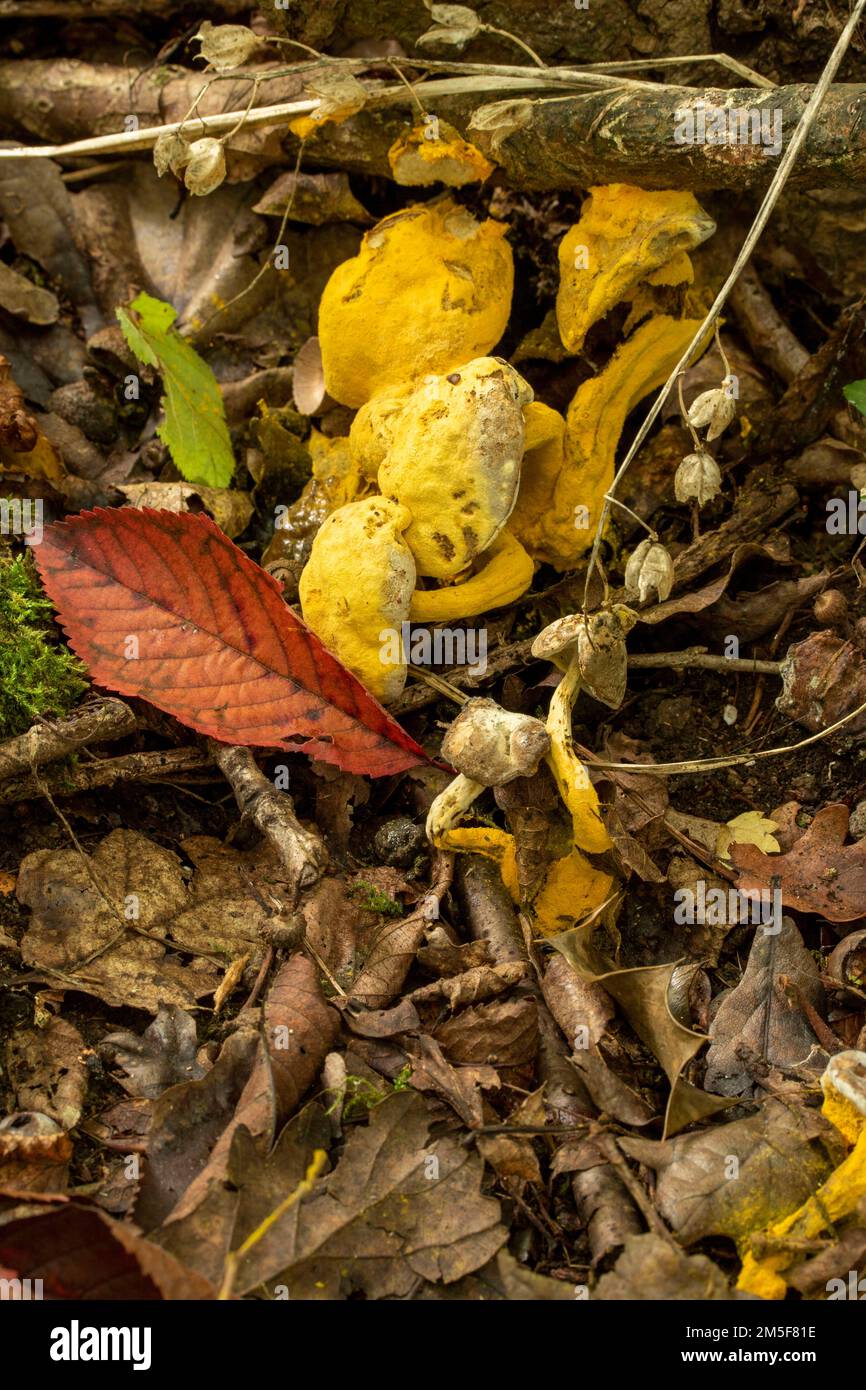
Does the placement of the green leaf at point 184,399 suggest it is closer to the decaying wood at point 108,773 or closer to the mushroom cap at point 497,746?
the decaying wood at point 108,773

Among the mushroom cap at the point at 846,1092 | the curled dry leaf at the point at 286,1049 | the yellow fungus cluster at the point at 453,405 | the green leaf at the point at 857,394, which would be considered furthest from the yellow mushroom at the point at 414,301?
the mushroom cap at the point at 846,1092

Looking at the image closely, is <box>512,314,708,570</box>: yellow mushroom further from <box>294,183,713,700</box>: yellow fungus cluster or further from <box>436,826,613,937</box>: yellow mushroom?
<box>436,826,613,937</box>: yellow mushroom

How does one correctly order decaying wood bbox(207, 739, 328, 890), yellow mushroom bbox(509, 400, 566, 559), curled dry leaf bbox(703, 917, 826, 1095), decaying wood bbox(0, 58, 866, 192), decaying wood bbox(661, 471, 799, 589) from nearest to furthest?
curled dry leaf bbox(703, 917, 826, 1095) < decaying wood bbox(207, 739, 328, 890) < decaying wood bbox(0, 58, 866, 192) < yellow mushroom bbox(509, 400, 566, 559) < decaying wood bbox(661, 471, 799, 589)

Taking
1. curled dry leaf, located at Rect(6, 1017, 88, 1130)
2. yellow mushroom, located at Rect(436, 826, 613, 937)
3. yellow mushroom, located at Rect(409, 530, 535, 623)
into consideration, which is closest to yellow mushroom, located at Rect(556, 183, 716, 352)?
yellow mushroom, located at Rect(409, 530, 535, 623)

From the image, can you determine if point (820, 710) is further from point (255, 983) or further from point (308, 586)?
point (255, 983)
